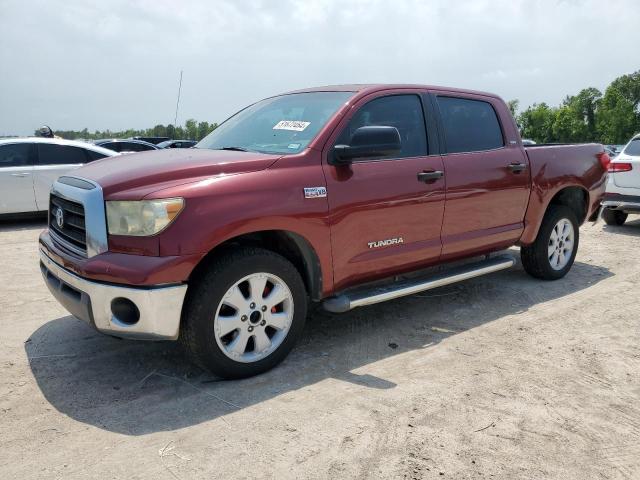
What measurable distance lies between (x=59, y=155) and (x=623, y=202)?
29.6ft

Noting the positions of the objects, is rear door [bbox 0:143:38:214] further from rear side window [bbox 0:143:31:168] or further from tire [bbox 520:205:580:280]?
tire [bbox 520:205:580:280]

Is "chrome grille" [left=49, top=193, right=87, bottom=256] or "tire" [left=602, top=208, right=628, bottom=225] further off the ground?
"chrome grille" [left=49, top=193, right=87, bottom=256]

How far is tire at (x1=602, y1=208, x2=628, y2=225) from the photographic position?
30.4 ft

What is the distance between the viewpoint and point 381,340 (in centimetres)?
410

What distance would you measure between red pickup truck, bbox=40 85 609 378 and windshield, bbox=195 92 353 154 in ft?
0.05

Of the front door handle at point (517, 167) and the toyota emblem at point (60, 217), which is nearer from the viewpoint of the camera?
the toyota emblem at point (60, 217)

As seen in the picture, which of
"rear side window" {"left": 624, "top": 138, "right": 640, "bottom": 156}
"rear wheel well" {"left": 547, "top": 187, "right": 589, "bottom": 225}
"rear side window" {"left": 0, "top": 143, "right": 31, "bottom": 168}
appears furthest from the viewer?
"rear side window" {"left": 0, "top": 143, "right": 31, "bottom": 168}

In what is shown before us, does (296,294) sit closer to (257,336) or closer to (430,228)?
(257,336)

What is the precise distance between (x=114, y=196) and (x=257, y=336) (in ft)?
3.84

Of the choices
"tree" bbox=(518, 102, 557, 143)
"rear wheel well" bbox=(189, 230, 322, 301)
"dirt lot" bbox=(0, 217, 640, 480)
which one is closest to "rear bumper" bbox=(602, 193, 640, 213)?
"dirt lot" bbox=(0, 217, 640, 480)

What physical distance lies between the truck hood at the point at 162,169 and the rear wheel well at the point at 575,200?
11.4 ft

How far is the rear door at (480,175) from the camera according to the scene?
4.43 m

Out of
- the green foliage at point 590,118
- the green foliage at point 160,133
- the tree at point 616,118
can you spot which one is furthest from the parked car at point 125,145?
the tree at point 616,118

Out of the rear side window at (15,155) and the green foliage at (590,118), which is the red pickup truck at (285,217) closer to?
the rear side window at (15,155)
